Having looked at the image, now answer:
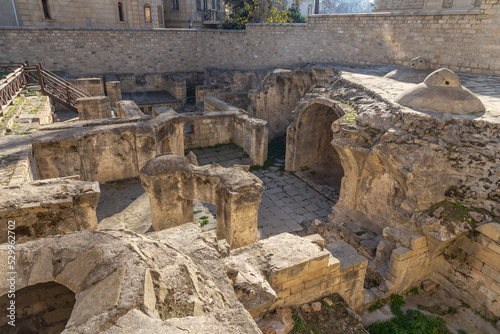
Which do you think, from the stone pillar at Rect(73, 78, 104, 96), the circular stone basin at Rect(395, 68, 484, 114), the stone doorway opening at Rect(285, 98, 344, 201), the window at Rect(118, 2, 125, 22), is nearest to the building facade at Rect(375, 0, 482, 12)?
the stone doorway opening at Rect(285, 98, 344, 201)

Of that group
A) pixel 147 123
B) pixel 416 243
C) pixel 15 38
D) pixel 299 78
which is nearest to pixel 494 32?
pixel 299 78

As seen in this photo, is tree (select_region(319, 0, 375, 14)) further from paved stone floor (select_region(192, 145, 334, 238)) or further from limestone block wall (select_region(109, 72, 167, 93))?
paved stone floor (select_region(192, 145, 334, 238))

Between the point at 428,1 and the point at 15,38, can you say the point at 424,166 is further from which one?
the point at 15,38

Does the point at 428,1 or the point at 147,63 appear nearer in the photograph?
the point at 428,1

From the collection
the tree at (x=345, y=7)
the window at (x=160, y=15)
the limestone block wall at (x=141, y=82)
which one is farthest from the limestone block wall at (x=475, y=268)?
the tree at (x=345, y=7)

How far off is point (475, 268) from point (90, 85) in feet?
54.2

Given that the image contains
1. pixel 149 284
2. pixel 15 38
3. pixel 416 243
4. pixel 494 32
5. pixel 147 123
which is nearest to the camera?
pixel 149 284

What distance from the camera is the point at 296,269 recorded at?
4508mm

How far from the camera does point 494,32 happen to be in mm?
11516

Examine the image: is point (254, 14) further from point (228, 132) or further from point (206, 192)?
point (206, 192)

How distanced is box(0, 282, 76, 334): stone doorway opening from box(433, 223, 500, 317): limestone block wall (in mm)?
7128

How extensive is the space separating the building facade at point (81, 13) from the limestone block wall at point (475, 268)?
2560cm

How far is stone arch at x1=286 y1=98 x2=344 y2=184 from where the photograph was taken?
1185 centimetres

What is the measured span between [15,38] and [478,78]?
21.9 metres
